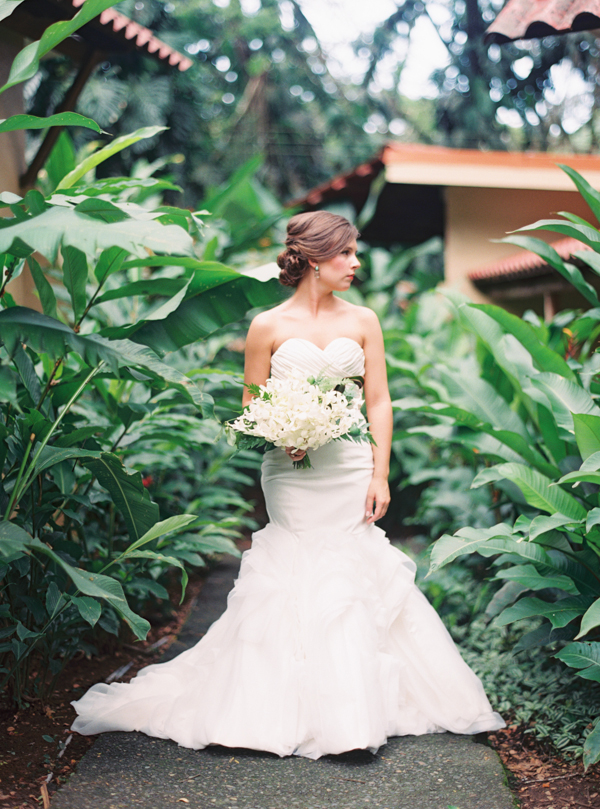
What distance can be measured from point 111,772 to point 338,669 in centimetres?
92

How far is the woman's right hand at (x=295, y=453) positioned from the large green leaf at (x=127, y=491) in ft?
1.99

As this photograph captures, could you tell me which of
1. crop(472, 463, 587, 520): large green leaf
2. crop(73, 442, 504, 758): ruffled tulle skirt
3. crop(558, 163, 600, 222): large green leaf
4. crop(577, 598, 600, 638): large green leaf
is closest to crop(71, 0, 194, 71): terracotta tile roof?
crop(558, 163, 600, 222): large green leaf

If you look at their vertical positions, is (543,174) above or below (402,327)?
above

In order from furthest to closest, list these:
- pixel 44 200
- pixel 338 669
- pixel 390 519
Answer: pixel 390 519
pixel 338 669
pixel 44 200

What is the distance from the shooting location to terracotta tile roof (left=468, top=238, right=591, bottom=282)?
20.1ft

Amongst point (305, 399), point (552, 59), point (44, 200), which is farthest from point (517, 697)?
point (552, 59)

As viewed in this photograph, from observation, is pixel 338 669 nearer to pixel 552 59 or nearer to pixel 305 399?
pixel 305 399

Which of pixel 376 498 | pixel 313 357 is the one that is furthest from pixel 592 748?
pixel 313 357

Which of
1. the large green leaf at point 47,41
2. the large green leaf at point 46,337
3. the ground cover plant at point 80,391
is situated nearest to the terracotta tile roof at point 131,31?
the ground cover plant at point 80,391

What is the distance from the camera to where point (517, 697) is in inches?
127

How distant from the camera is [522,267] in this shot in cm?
685

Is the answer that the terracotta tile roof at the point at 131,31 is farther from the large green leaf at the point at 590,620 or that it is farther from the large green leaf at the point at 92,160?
the large green leaf at the point at 590,620

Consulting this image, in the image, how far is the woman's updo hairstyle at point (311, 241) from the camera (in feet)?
10.3

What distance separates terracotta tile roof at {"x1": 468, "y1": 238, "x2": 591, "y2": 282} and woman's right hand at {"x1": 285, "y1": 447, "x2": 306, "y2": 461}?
3.68 m
